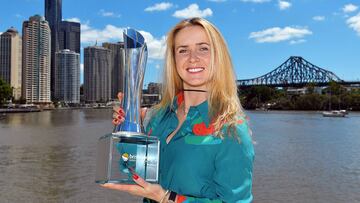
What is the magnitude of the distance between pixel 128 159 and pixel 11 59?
129 m

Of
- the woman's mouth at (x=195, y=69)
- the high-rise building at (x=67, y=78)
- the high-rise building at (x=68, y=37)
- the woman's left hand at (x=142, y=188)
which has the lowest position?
the woman's left hand at (x=142, y=188)

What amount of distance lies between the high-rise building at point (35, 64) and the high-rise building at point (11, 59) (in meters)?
2.00

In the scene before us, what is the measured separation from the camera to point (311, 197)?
9.43 meters

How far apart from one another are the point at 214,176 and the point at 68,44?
650 ft

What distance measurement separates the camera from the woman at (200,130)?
4.68ft

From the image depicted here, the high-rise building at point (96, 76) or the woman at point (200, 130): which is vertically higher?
the high-rise building at point (96, 76)

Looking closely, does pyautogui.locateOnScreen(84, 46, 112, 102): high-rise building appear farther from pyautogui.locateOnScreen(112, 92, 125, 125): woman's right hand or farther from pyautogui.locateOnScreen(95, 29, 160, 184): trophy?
pyautogui.locateOnScreen(95, 29, 160, 184): trophy

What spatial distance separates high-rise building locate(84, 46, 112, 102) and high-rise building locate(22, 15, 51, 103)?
11964mm

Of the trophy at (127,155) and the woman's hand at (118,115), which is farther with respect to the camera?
the woman's hand at (118,115)

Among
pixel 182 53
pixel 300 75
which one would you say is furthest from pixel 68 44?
pixel 182 53

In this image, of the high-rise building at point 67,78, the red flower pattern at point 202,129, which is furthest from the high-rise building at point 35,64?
the red flower pattern at point 202,129

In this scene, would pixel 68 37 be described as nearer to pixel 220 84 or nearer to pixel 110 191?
pixel 110 191

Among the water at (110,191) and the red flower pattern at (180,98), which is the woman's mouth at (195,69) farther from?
the water at (110,191)

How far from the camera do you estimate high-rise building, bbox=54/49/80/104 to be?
14438 cm
